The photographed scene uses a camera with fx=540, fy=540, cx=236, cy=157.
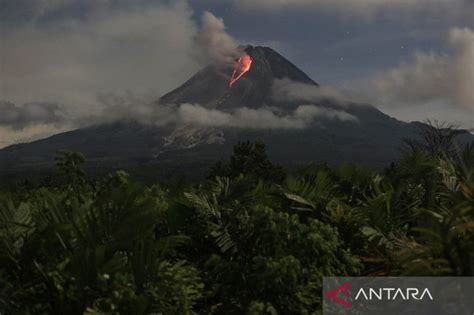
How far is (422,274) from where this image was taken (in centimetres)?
415

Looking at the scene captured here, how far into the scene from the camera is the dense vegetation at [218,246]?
14.1 feet

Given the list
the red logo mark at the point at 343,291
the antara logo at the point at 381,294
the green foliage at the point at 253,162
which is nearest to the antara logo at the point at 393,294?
the antara logo at the point at 381,294

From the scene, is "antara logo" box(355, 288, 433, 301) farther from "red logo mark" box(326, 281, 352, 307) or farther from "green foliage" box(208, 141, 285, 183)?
"green foliage" box(208, 141, 285, 183)

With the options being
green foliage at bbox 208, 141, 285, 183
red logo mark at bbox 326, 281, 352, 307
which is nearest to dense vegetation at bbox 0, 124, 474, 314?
red logo mark at bbox 326, 281, 352, 307

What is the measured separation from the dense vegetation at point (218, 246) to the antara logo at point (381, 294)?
168mm

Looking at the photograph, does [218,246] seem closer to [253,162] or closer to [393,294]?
[393,294]

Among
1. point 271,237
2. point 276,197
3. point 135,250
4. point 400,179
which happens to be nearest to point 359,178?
point 400,179

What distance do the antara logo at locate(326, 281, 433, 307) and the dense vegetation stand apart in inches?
6.6

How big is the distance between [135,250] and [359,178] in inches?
180

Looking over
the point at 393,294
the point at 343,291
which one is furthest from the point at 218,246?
the point at 393,294

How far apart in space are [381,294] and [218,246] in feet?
5.64

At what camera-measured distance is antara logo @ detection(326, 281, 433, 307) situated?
4.45 metres

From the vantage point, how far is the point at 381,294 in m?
5.02

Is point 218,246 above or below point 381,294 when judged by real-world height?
above
